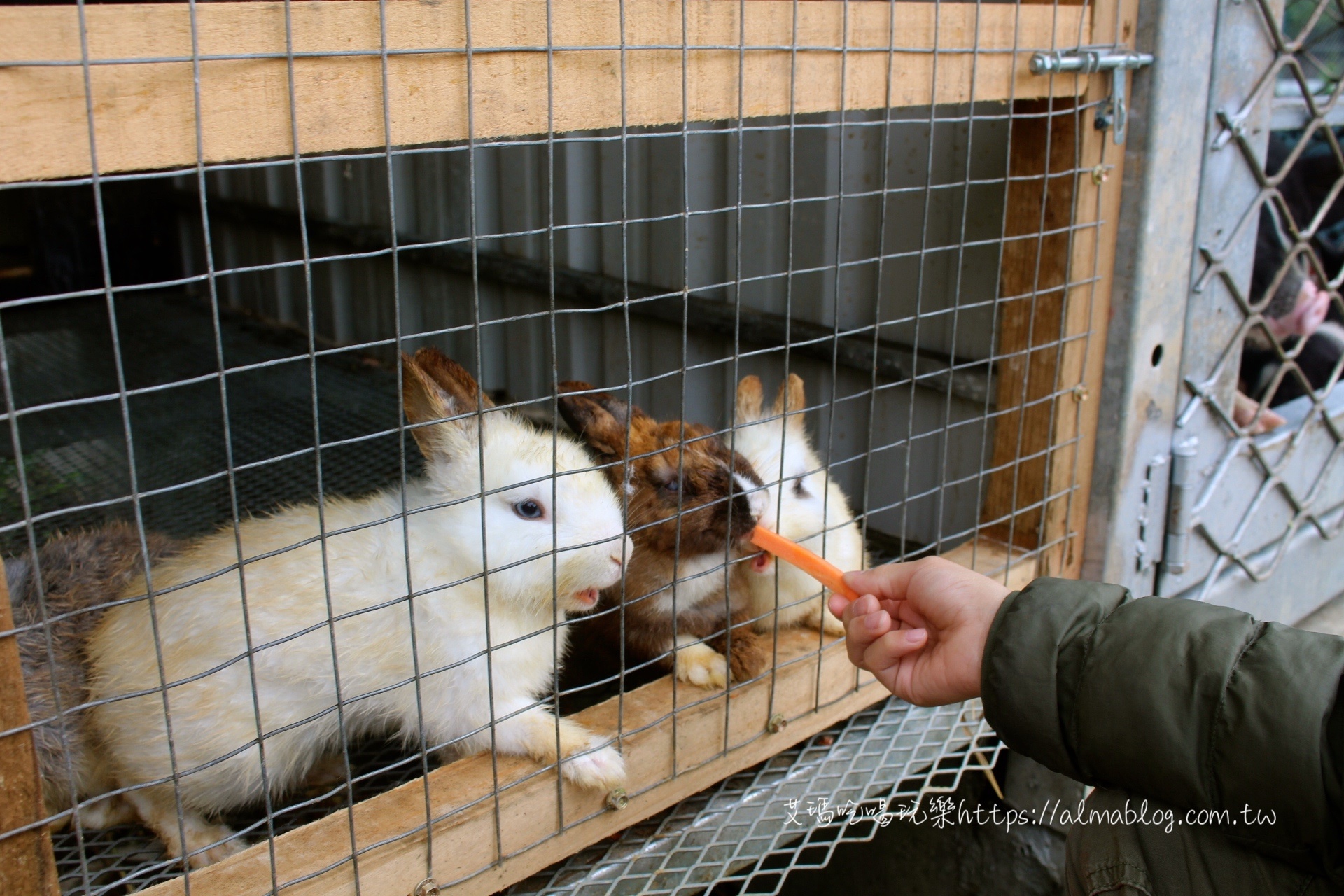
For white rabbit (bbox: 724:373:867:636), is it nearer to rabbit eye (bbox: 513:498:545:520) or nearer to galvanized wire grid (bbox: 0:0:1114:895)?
galvanized wire grid (bbox: 0:0:1114:895)

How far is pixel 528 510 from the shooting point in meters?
2.08

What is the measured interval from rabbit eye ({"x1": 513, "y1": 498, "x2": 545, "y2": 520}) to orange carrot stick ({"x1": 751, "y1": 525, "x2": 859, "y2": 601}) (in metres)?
0.52

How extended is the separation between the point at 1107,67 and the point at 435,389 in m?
1.70

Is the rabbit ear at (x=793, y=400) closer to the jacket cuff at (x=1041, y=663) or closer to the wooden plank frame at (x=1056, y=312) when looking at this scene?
the wooden plank frame at (x=1056, y=312)

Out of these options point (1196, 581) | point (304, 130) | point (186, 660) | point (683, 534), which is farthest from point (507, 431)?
point (1196, 581)

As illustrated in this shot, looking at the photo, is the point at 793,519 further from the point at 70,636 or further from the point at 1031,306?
the point at 70,636

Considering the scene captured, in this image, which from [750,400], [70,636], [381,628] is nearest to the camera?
[381,628]

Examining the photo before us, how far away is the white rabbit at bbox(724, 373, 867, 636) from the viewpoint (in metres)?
2.62

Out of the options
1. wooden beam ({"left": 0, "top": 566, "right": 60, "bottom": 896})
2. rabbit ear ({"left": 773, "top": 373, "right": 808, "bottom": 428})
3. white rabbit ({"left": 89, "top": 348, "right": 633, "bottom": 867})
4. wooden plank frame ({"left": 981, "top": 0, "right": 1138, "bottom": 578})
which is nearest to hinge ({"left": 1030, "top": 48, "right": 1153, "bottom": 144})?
wooden plank frame ({"left": 981, "top": 0, "right": 1138, "bottom": 578})

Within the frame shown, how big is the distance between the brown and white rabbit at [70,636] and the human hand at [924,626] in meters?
1.26

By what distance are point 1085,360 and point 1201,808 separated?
4.72 feet

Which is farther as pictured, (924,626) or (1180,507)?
(1180,507)

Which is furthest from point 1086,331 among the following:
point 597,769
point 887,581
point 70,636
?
point 70,636

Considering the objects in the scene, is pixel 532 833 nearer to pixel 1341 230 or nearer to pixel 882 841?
pixel 882 841
